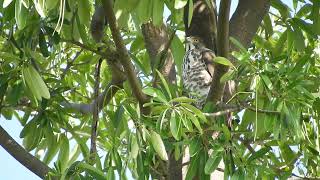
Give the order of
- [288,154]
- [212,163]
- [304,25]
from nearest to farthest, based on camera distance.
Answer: [212,163], [288,154], [304,25]

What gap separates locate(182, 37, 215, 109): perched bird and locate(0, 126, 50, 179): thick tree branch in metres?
0.64

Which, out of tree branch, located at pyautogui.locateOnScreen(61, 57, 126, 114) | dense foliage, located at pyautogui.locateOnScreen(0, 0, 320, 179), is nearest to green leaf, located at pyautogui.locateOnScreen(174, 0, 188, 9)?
dense foliage, located at pyautogui.locateOnScreen(0, 0, 320, 179)

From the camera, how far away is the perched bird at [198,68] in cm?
274

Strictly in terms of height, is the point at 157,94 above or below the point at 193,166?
above

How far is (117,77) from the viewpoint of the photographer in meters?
2.82

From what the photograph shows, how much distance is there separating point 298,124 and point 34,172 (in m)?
0.89

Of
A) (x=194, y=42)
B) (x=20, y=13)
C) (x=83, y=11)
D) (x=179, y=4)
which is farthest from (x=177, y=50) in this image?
(x=20, y=13)

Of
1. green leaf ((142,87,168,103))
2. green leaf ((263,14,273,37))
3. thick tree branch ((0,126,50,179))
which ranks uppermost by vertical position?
green leaf ((263,14,273,37))

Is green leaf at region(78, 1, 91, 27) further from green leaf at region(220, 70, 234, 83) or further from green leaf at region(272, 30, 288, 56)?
green leaf at region(272, 30, 288, 56)

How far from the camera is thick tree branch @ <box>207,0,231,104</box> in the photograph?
194cm

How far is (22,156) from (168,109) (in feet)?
2.36

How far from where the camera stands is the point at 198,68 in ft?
10.00

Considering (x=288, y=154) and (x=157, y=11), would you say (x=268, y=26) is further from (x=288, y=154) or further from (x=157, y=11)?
(x=157, y=11)

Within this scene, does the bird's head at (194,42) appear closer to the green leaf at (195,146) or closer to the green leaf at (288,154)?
the green leaf at (288,154)
